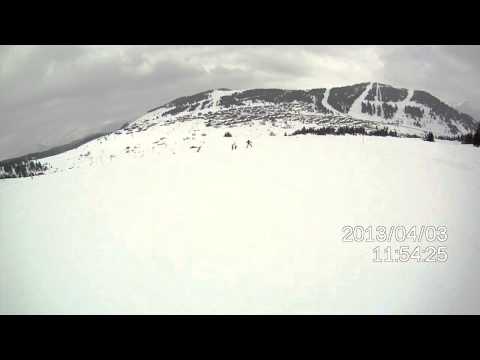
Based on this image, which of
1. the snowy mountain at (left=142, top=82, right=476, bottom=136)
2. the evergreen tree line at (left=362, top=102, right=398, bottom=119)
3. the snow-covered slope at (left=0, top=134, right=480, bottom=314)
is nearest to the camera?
the snow-covered slope at (left=0, top=134, right=480, bottom=314)

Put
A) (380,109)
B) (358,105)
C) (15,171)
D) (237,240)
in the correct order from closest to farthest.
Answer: (237,240) < (15,171) < (380,109) < (358,105)

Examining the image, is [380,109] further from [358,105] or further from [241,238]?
[241,238]

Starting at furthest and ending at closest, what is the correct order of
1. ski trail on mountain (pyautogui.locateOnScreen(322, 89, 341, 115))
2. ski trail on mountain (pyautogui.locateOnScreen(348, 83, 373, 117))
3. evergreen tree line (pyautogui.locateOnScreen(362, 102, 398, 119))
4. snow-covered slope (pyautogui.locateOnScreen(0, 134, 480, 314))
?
evergreen tree line (pyautogui.locateOnScreen(362, 102, 398, 119))
ski trail on mountain (pyautogui.locateOnScreen(348, 83, 373, 117))
ski trail on mountain (pyautogui.locateOnScreen(322, 89, 341, 115))
snow-covered slope (pyautogui.locateOnScreen(0, 134, 480, 314))

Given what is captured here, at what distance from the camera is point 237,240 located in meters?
4.62

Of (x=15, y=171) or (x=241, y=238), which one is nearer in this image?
(x=241, y=238)

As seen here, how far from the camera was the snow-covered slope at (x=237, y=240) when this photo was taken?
383cm

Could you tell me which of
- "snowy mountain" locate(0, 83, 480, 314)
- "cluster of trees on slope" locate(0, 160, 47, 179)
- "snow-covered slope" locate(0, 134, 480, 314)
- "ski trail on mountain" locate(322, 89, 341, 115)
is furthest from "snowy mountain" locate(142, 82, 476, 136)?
"snow-covered slope" locate(0, 134, 480, 314)

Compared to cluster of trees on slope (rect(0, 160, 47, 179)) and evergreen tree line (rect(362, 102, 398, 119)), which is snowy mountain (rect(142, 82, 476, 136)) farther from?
cluster of trees on slope (rect(0, 160, 47, 179))

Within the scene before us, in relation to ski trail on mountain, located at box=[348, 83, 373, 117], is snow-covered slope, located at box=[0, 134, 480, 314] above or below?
below

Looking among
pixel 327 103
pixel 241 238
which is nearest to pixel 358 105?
pixel 327 103

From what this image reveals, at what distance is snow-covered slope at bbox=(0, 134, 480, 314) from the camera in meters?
3.83
